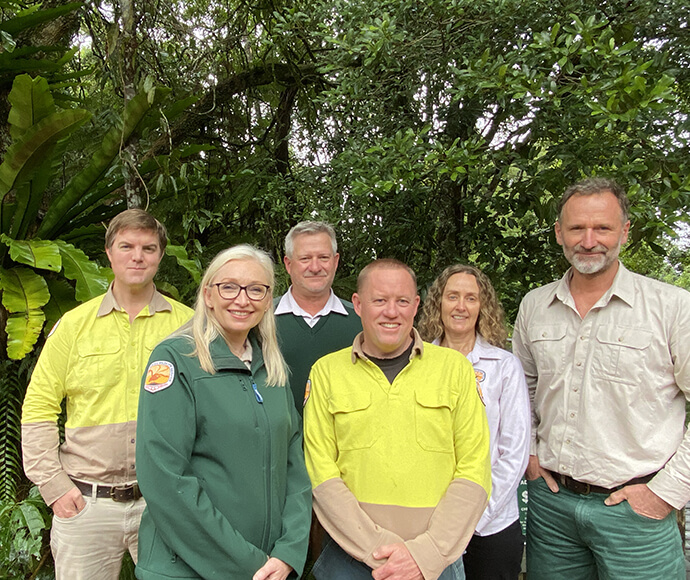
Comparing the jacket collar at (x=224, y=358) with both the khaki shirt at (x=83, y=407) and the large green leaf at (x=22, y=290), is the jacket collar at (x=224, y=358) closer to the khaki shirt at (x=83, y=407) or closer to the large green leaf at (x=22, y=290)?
the khaki shirt at (x=83, y=407)

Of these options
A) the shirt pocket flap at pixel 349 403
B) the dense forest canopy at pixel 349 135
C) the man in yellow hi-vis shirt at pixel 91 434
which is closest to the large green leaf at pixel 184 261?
the dense forest canopy at pixel 349 135

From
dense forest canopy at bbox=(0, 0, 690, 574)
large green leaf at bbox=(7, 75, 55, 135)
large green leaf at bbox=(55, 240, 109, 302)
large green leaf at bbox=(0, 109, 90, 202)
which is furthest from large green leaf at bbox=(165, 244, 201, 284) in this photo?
large green leaf at bbox=(7, 75, 55, 135)

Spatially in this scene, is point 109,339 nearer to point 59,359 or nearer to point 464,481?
point 59,359

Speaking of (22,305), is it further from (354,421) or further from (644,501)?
(644,501)

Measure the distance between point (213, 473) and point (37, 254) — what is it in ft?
7.31

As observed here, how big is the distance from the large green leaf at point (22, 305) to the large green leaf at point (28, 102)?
0.85 meters

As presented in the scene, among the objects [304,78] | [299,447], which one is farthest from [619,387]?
[304,78]

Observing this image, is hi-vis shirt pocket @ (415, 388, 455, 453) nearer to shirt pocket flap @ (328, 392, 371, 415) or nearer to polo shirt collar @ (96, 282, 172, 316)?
shirt pocket flap @ (328, 392, 371, 415)

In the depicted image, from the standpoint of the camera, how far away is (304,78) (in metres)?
4.80

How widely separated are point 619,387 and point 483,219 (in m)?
1.79

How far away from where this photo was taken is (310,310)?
267cm

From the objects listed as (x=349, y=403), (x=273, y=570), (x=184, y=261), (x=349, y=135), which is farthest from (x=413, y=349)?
(x=349, y=135)

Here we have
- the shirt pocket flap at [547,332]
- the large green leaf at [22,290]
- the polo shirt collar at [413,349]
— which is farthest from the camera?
the large green leaf at [22,290]

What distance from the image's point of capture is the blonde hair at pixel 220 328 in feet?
5.52
